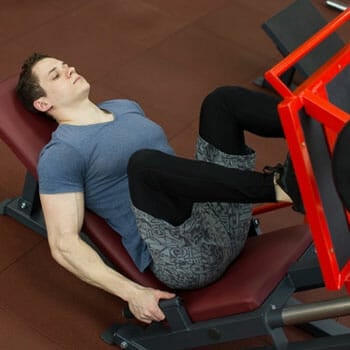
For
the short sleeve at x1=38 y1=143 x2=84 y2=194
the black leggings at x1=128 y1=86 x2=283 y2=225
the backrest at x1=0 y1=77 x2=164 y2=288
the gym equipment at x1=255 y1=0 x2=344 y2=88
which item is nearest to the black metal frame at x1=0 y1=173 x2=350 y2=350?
the backrest at x1=0 y1=77 x2=164 y2=288

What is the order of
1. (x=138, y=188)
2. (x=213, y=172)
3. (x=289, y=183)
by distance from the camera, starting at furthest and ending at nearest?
(x=138, y=188), (x=213, y=172), (x=289, y=183)

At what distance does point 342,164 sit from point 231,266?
735 mm

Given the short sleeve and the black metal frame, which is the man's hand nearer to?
the black metal frame

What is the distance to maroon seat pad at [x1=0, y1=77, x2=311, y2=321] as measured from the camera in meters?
1.72

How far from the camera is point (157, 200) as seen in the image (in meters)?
1.68

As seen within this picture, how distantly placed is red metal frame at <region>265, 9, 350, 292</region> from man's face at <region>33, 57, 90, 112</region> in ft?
2.59

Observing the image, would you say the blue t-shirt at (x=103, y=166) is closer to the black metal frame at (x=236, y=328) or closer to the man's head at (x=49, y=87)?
the man's head at (x=49, y=87)

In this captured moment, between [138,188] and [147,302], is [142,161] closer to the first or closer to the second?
[138,188]

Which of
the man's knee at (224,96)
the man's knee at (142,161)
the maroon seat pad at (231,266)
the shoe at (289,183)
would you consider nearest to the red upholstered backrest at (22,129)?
the maroon seat pad at (231,266)

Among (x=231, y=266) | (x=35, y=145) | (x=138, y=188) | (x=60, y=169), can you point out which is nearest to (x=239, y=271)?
(x=231, y=266)

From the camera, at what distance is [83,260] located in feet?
5.84

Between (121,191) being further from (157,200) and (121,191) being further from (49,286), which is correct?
(49,286)

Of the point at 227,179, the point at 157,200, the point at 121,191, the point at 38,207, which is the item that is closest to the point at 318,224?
the point at 227,179

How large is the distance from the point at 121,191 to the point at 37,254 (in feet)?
1.86
